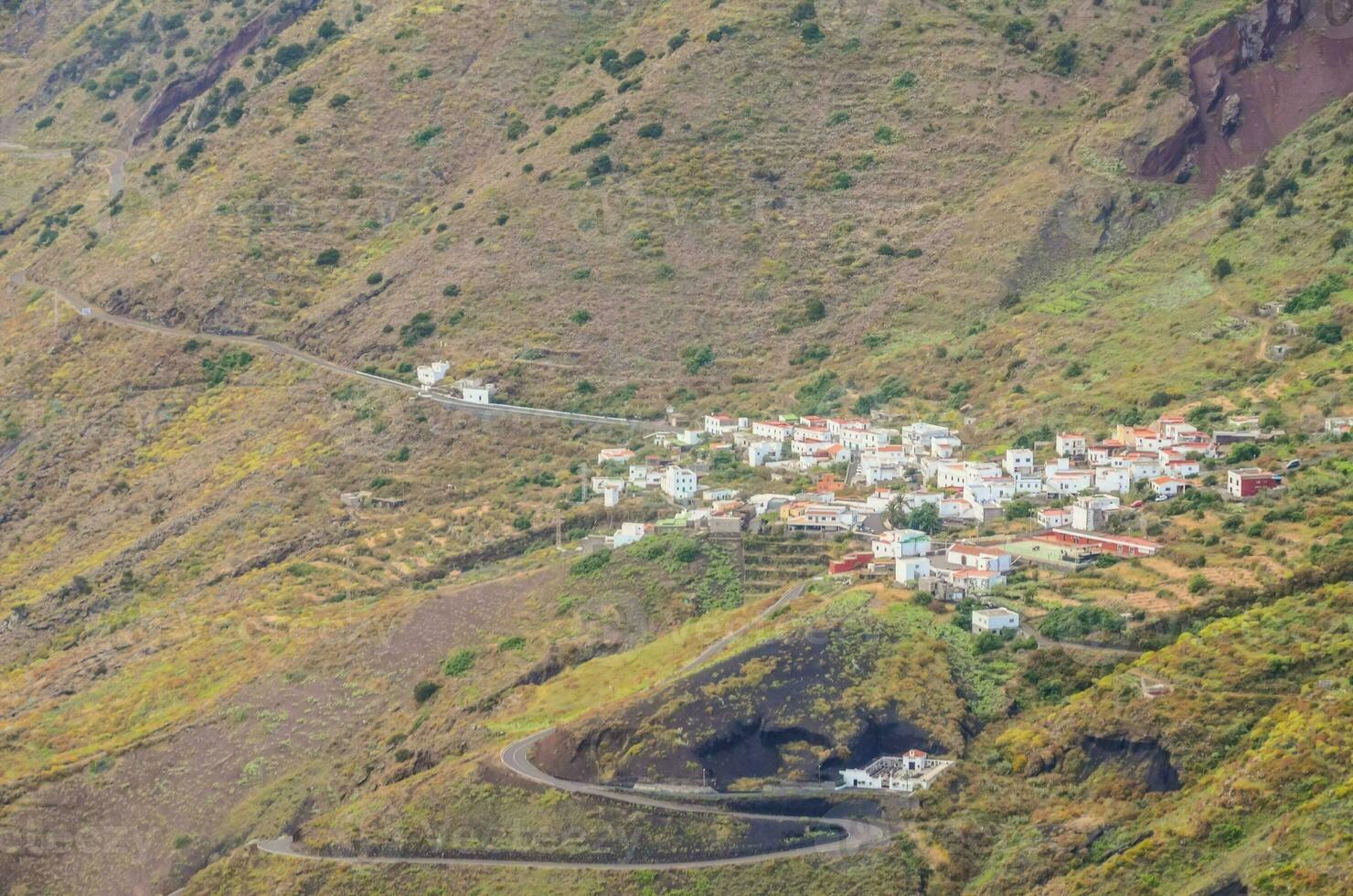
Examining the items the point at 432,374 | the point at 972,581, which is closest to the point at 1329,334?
the point at 972,581

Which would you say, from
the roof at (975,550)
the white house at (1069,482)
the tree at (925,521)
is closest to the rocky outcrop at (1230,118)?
the white house at (1069,482)

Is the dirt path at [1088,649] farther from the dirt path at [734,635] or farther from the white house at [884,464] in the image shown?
the white house at [884,464]

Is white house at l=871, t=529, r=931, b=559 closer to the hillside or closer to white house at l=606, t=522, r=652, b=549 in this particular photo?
the hillside

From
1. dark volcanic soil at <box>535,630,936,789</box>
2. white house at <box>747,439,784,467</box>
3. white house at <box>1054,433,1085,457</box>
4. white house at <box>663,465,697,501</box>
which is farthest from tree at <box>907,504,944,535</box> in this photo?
dark volcanic soil at <box>535,630,936,789</box>

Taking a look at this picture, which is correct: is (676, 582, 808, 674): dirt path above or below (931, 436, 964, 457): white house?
above

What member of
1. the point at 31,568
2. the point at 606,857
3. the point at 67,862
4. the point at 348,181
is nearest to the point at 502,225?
the point at 348,181

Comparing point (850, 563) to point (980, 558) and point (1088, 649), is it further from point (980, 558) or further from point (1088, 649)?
point (1088, 649)
